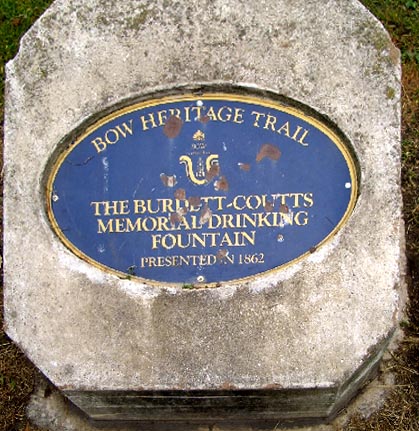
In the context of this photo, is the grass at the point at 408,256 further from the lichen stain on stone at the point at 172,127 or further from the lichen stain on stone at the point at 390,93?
the lichen stain on stone at the point at 172,127

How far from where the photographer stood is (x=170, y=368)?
3088 millimetres

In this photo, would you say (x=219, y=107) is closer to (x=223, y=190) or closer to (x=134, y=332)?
(x=223, y=190)

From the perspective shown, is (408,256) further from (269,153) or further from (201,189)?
(201,189)

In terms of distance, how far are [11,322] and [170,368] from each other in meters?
0.73

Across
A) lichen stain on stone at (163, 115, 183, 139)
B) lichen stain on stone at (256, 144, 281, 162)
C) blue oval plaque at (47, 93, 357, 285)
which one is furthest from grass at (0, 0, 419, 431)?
lichen stain on stone at (163, 115, 183, 139)

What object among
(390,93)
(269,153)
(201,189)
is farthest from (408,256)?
(201,189)

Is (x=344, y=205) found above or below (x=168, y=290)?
above

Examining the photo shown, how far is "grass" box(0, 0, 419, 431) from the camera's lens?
12.3 feet

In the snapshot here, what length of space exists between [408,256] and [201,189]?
60.0 inches

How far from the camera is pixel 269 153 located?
3260mm

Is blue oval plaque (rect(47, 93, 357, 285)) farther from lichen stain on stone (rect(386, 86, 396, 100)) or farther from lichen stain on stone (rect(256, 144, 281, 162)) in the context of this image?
lichen stain on stone (rect(386, 86, 396, 100))

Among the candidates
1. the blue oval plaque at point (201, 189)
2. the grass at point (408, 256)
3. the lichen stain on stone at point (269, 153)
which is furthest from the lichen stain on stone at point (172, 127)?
the grass at point (408, 256)

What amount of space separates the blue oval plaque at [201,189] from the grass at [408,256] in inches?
43.8

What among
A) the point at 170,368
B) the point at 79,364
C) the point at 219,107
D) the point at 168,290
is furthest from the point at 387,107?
the point at 79,364
